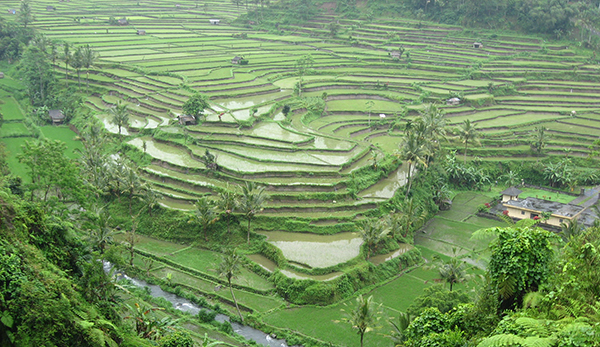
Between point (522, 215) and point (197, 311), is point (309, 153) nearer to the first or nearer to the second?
point (522, 215)

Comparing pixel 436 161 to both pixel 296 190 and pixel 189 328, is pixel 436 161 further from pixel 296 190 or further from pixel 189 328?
pixel 189 328

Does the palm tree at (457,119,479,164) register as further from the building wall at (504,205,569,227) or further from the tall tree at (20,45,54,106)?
the tall tree at (20,45,54,106)

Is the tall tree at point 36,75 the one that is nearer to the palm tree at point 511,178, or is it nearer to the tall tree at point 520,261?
the palm tree at point 511,178

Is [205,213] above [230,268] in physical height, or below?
above

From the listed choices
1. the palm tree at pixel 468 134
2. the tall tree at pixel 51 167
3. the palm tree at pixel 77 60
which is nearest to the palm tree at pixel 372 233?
the tall tree at pixel 51 167

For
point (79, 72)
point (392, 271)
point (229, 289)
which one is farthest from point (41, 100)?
point (392, 271)

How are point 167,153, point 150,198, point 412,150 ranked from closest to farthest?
point 150,198 → point 412,150 → point 167,153

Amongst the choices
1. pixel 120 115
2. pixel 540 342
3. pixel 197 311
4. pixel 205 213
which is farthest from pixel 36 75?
pixel 540 342
